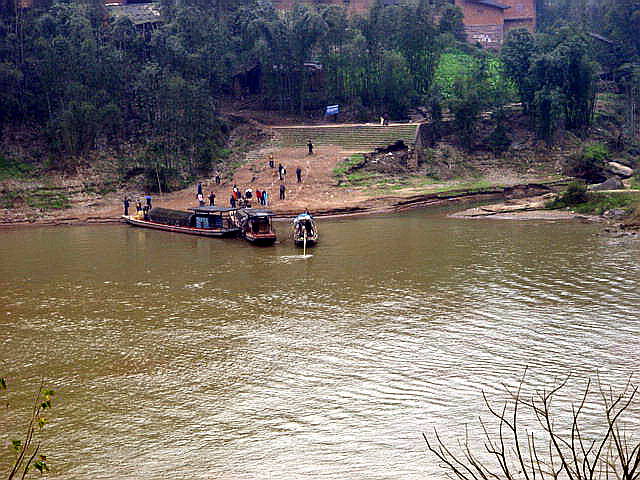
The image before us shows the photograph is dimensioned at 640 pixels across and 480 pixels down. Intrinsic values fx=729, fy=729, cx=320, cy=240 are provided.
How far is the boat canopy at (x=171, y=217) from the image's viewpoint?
41.9 meters

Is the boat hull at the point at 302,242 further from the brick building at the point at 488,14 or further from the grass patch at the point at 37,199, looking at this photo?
the brick building at the point at 488,14

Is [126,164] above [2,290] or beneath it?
above

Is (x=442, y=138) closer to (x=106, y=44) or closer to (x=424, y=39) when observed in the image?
(x=424, y=39)

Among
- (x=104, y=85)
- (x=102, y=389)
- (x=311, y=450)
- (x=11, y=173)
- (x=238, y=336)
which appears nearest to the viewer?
(x=311, y=450)

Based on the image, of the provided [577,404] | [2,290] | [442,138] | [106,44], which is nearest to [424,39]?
[442,138]

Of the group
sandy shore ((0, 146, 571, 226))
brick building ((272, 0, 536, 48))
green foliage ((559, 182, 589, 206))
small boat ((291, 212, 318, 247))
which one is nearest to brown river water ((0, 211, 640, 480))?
small boat ((291, 212, 318, 247))

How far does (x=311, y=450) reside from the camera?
14.1 meters

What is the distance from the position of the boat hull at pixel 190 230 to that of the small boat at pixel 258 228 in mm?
837

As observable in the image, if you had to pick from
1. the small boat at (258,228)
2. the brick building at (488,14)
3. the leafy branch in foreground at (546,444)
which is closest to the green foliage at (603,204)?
the small boat at (258,228)

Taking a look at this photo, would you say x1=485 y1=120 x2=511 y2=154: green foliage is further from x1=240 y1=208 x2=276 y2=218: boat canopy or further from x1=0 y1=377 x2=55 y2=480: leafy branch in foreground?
x1=0 y1=377 x2=55 y2=480: leafy branch in foreground

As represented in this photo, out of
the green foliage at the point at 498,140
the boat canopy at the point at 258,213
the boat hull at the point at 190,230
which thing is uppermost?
the green foliage at the point at 498,140

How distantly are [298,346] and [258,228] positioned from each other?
1792 cm

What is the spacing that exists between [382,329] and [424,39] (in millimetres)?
46782

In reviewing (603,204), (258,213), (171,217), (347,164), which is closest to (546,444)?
(258,213)
